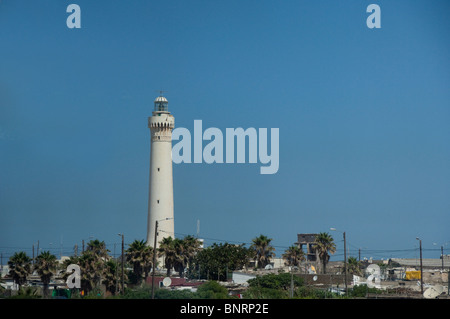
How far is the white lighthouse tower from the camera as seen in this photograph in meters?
106

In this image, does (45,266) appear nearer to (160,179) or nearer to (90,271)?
(90,271)

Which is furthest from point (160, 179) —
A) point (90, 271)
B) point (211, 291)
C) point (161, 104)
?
point (211, 291)

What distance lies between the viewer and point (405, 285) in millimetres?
85188

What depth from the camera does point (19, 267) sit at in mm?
80500

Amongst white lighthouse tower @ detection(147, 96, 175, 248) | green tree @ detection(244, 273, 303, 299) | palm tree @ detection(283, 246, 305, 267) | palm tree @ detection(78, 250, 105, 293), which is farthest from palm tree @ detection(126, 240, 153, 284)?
palm tree @ detection(283, 246, 305, 267)

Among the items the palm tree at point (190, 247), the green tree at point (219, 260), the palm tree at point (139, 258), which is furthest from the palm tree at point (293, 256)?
the palm tree at point (139, 258)

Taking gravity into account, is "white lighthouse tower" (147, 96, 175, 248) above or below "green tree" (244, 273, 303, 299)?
above

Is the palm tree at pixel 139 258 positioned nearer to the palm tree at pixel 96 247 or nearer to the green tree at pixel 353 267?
the palm tree at pixel 96 247

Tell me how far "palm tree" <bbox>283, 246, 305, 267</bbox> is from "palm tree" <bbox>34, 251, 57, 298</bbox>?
33.3 meters

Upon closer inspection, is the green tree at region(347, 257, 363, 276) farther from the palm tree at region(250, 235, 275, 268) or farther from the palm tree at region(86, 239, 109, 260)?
the palm tree at region(86, 239, 109, 260)
